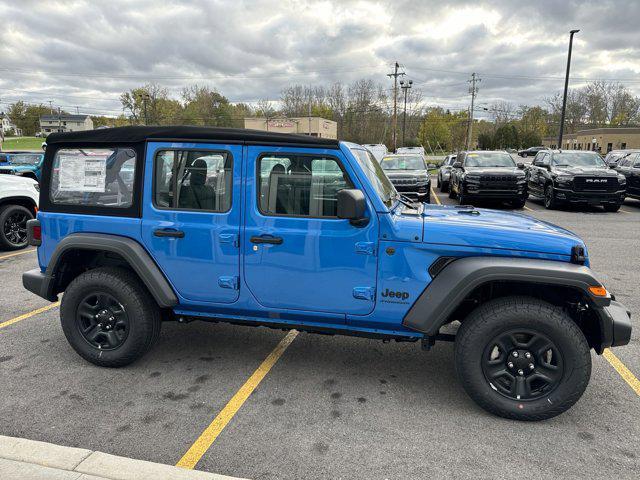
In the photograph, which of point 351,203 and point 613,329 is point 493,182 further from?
point 351,203

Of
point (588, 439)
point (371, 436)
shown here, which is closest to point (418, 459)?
point (371, 436)

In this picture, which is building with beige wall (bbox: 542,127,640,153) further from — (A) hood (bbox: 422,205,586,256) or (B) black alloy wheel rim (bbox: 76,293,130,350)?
(B) black alloy wheel rim (bbox: 76,293,130,350)

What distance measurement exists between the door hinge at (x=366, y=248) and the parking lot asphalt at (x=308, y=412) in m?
1.09

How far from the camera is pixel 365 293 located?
3.12 meters

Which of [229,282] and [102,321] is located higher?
[229,282]

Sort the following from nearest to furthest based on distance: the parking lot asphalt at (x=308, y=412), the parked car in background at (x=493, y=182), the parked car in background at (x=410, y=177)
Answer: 1. the parking lot asphalt at (x=308, y=412)
2. the parked car in background at (x=410, y=177)
3. the parked car in background at (x=493, y=182)

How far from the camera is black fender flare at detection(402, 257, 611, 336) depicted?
2.80m

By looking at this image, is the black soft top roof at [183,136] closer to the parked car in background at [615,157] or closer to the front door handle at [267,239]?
the front door handle at [267,239]

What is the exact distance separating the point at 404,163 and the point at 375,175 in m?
11.3

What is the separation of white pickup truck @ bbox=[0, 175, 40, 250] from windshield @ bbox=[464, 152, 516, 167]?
11.8m

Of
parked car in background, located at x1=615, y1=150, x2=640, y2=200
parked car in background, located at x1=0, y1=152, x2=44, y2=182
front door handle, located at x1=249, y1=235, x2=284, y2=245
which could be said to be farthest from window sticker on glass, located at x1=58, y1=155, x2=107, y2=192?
parked car in background, located at x1=615, y1=150, x2=640, y2=200

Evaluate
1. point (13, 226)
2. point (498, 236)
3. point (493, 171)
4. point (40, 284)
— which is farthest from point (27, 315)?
point (493, 171)

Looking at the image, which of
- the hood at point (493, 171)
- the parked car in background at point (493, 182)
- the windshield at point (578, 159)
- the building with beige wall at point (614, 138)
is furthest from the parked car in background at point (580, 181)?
the building with beige wall at point (614, 138)

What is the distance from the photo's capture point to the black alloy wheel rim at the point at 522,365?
9.57 feet
